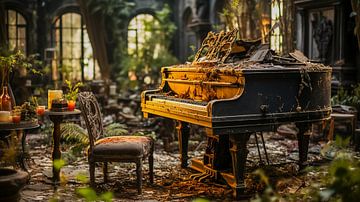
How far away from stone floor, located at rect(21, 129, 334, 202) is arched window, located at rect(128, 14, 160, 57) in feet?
30.0

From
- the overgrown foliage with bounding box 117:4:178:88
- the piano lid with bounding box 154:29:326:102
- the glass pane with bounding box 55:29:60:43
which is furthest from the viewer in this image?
the glass pane with bounding box 55:29:60:43

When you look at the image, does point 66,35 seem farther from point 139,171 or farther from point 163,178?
point 139,171

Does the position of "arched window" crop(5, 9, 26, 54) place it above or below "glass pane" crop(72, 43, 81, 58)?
above

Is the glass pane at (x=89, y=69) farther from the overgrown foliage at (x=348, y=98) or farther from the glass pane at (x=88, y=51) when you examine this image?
the overgrown foliage at (x=348, y=98)

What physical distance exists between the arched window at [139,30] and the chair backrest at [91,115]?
1115 centimetres

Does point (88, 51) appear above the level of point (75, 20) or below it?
below

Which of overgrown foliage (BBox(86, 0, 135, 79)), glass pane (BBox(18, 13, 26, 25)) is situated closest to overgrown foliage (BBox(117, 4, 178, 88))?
overgrown foliage (BBox(86, 0, 135, 79))

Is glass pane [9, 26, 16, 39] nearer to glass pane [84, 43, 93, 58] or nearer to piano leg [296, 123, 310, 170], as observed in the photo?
glass pane [84, 43, 93, 58]

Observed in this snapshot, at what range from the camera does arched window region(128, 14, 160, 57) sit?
57.3 feet

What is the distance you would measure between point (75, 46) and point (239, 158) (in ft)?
42.5

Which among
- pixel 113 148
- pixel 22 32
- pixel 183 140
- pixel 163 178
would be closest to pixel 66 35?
pixel 22 32

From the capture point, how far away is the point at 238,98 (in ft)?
17.3

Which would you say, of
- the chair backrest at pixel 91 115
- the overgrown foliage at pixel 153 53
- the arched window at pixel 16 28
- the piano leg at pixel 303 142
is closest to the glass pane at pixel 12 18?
the arched window at pixel 16 28

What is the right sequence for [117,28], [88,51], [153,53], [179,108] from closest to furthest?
[179,108] → [153,53] → [117,28] → [88,51]
